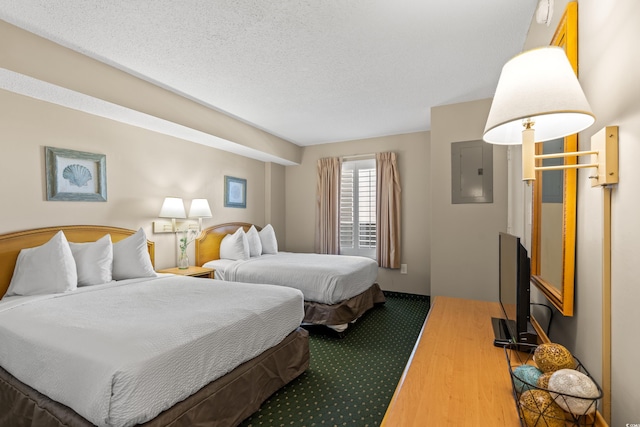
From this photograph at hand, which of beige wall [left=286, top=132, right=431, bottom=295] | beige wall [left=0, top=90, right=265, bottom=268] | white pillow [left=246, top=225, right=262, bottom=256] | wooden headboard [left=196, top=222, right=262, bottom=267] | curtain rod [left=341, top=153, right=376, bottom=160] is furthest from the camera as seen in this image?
curtain rod [left=341, top=153, right=376, bottom=160]

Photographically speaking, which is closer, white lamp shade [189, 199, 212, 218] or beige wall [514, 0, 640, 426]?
beige wall [514, 0, 640, 426]

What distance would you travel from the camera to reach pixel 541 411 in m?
0.80

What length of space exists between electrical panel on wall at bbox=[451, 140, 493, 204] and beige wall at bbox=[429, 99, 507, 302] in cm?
5

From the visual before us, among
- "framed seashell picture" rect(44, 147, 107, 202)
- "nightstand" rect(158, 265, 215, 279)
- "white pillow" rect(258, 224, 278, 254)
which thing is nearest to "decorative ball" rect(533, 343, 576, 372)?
"nightstand" rect(158, 265, 215, 279)

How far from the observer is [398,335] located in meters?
3.26

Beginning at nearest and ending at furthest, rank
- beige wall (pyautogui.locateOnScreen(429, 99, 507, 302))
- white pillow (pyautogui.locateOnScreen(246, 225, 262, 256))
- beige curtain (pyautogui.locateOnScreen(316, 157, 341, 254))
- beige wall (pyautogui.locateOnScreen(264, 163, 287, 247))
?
beige wall (pyautogui.locateOnScreen(429, 99, 507, 302)) → white pillow (pyautogui.locateOnScreen(246, 225, 262, 256)) → beige curtain (pyautogui.locateOnScreen(316, 157, 341, 254)) → beige wall (pyautogui.locateOnScreen(264, 163, 287, 247))

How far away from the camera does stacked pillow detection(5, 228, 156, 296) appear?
2330mm

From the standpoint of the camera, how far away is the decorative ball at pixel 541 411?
0.79m

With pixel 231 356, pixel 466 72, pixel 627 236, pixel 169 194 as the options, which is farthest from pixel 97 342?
pixel 466 72

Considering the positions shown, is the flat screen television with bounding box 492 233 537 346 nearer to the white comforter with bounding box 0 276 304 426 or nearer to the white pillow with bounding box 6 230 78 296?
the white comforter with bounding box 0 276 304 426

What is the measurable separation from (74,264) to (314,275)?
2.15 metres

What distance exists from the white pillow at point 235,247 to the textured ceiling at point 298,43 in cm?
178

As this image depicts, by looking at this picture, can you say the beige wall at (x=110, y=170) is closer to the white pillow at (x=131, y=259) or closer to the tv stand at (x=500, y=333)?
the white pillow at (x=131, y=259)

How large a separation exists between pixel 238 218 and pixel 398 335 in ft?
9.90
